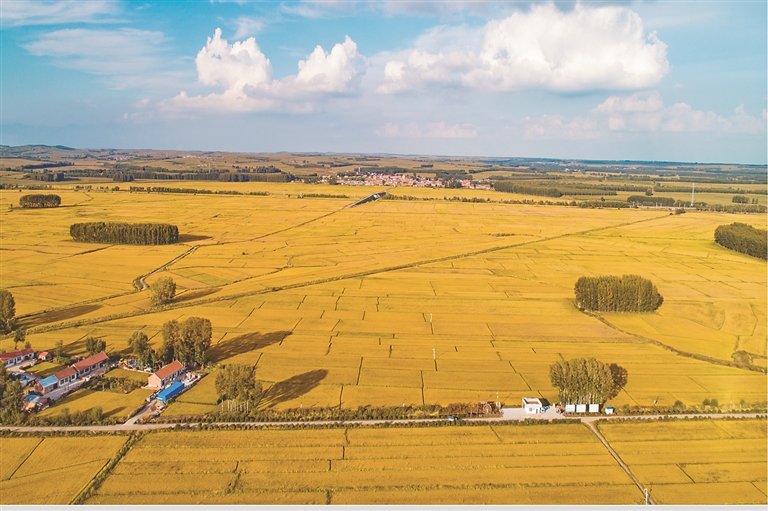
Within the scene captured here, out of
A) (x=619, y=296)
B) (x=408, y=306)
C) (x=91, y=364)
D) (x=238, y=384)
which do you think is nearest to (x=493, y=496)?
(x=238, y=384)

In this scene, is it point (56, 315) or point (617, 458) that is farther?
point (56, 315)

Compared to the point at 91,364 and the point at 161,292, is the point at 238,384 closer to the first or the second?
the point at 91,364

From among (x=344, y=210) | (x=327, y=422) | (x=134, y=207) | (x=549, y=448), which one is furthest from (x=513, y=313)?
(x=134, y=207)

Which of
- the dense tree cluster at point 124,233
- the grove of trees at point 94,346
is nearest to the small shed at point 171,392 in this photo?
the grove of trees at point 94,346

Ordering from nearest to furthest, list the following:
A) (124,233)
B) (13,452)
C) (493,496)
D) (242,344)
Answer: (493,496) < (13,452) < (242,344) < (124,233)

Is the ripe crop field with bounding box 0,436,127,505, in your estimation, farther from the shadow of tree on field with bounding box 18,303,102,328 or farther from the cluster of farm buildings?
the shadow of tree on field with bounding box 18,303,102,328

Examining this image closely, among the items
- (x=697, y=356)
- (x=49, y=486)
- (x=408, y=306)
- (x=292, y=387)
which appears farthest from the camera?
(x=408, y=306)

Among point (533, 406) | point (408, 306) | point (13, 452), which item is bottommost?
point (13, 452)

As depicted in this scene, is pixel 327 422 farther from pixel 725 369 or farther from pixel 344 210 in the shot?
pixel 344 210
